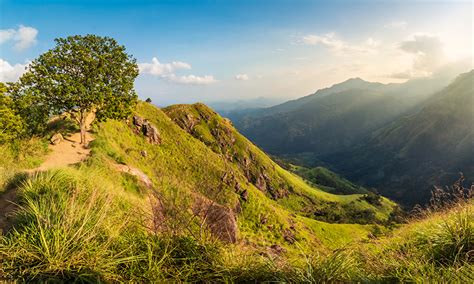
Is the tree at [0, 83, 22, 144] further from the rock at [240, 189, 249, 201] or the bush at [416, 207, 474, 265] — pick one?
the rock at [240, 189, 249, 201]

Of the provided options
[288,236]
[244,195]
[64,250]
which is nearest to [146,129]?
[244,195]

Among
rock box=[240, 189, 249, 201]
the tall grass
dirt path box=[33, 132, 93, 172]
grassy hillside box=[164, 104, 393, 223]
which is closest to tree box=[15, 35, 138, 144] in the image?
dirt path box=[33, 132, 93, 172]

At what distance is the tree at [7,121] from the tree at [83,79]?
2040 mm

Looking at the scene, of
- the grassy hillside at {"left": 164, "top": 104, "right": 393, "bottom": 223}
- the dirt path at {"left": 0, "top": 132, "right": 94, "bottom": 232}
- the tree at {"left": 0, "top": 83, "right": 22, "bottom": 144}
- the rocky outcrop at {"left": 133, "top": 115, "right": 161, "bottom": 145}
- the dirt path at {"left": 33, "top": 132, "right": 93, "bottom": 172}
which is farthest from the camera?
the grassy hillside at {"left": 164, "top": 104, "right": 393, "bottom": 223}

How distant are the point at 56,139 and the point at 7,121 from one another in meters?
5.68

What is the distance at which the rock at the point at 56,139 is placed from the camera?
24275mm

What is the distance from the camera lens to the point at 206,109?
134750mm

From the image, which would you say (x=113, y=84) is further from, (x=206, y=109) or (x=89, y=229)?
(x=206, y=109)

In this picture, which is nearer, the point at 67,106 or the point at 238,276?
the point at 238,276

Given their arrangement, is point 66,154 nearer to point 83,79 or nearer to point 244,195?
point 83,79

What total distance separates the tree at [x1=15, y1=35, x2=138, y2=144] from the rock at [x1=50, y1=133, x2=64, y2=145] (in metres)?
1.98

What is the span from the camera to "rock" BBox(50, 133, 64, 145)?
2427cm

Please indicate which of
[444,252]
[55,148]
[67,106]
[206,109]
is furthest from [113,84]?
[206,109]

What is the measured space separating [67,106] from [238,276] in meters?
27.3
